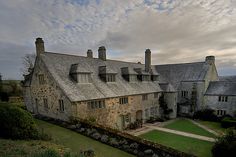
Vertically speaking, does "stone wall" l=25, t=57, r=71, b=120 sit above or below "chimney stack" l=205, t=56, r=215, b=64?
below

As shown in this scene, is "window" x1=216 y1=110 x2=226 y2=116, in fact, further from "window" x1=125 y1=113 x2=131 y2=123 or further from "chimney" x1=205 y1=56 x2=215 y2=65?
"window" x1=125 y1=113 x2=131 y2=123

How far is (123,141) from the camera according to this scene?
528 inches

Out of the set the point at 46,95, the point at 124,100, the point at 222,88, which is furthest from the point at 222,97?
the point at 46,95

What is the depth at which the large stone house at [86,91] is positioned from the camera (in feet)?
61.3

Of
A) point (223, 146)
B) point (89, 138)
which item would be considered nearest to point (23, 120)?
point (89, 138)

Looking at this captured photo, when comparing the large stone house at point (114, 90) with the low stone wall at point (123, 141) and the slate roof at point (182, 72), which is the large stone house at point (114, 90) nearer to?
the slate roof at point (182, 72)

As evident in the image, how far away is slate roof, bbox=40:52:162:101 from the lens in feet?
62.0

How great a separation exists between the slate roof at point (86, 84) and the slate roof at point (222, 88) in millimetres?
13339

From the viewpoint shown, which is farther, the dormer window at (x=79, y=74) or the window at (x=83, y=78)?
the window at (x=83, y=78)

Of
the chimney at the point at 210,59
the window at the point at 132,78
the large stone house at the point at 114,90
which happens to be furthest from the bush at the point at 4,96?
the chimney at the point at 210,59

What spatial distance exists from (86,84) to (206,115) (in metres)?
24.7

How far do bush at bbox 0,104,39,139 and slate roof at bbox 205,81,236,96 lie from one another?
3204 cm

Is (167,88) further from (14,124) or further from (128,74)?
(14,124)

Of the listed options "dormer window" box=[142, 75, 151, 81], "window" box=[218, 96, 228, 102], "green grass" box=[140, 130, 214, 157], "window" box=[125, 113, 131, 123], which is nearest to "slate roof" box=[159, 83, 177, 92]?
"dormer window" box=[142, 75, 151, 81]
